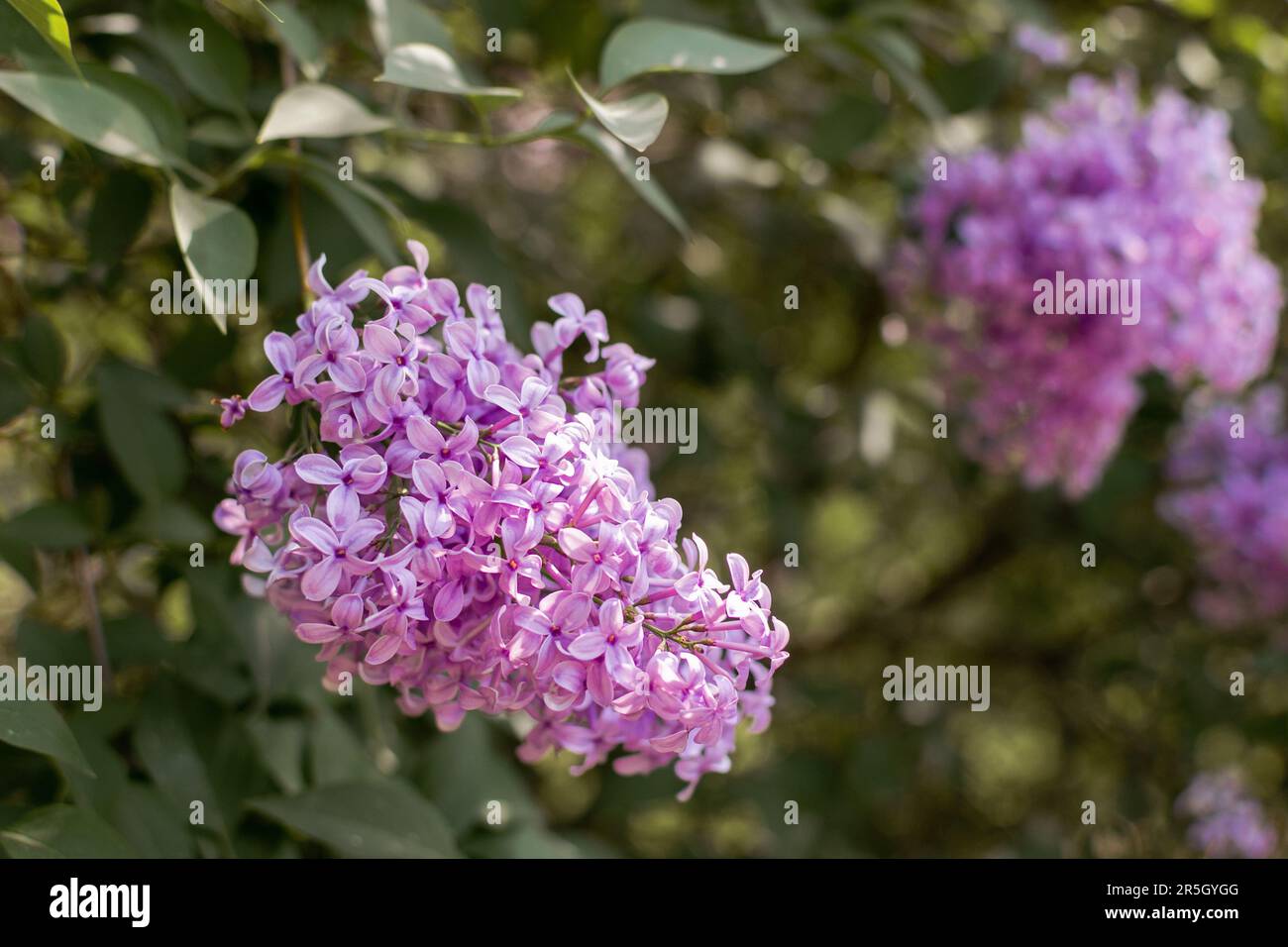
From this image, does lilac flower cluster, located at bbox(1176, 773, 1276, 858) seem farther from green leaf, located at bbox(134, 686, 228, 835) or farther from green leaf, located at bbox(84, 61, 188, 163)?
green leaf, located at bbox(84, 61, 188, 163)

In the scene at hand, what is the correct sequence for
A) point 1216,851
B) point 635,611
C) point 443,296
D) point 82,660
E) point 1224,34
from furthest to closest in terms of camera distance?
point 1224,34, point 1216,851, point 82,660, point 443,296, point 635,611

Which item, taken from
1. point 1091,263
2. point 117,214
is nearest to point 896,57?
point 1091,263

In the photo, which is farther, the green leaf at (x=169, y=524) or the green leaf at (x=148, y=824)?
the green leaf at (x=169, y=524)

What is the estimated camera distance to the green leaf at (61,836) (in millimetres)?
1014

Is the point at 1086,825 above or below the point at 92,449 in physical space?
below

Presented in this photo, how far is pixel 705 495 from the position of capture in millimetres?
2750

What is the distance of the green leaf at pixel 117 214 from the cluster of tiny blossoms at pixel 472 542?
48 cm

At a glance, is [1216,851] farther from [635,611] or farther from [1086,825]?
[635,611]

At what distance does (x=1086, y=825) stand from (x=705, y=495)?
42.0 inches

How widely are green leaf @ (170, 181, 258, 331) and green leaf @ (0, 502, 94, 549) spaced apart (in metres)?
0.44

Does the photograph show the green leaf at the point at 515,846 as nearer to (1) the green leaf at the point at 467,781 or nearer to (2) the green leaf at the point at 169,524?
(1) the green leaf at the point at 467,781

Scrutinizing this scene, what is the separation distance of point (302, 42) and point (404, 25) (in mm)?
114

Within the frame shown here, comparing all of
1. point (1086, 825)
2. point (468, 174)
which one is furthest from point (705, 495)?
point (1086, 825)

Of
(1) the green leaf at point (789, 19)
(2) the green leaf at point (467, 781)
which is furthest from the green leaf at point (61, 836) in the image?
(1) the green leaf at point (789, 19)
